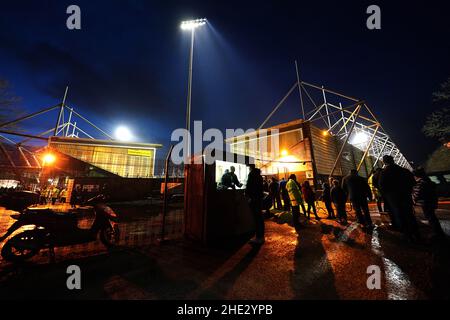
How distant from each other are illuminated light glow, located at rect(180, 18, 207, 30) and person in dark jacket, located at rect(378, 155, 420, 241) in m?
18.6

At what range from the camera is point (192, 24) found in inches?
639

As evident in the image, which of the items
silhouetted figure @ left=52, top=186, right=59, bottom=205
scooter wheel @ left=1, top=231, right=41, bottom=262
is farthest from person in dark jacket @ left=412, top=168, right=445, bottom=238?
silhouetted figure @ left=52, top=186, right=59, bottom=205

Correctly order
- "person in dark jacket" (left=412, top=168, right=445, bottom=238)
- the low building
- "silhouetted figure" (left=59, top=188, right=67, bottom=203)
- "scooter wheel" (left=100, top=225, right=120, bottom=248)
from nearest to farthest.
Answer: "person in dark jacket" (left=412, top=168, right=445, bottom=238) → "scooter wheel" (left=100, top=225, right=120, bottom=248) → "silhouetted figure" (left=59, top=188, right=67, bottom=203) → the low building

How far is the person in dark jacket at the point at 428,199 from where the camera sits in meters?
4.32

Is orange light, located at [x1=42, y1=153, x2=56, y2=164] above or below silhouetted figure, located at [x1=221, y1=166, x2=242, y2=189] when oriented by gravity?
above

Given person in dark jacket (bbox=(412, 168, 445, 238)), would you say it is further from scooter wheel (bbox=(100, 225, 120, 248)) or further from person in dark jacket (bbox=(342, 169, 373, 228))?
scooter wheel (bbox=(100, 225, 120, 248))

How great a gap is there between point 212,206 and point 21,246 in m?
4.05

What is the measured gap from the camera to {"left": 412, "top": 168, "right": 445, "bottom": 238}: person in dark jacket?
4.32m

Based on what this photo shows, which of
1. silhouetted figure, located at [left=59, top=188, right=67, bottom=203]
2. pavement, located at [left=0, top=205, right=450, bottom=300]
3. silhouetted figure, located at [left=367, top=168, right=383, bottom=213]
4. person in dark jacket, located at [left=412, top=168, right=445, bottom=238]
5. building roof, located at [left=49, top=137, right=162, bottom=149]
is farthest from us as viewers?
building roof, located at [left=49, top=137, right=162, bottom=149]

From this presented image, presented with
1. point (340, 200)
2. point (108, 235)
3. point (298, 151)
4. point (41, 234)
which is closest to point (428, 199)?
point (340, 200)

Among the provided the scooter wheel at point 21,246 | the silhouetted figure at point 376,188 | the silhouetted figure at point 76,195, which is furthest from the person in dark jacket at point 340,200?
the silhouetted figure at point 76,195

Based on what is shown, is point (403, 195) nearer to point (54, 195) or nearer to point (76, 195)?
point (76, 195)

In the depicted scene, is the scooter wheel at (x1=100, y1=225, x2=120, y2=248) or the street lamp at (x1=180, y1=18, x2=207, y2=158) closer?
the scooter wheel at (x1=100, y1=225, x2=120, y2=248)
